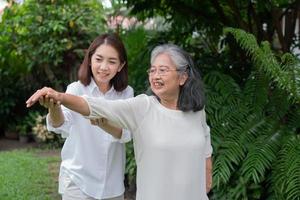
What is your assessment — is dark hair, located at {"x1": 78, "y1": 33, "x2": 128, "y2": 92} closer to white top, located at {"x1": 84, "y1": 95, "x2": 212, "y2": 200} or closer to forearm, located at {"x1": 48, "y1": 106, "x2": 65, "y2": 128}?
forearm, located at {"x1": 48, "y1": 106, "x2": 65, "y2": 128}

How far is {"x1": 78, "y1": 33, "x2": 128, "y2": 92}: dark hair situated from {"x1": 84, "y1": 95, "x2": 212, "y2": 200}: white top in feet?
1.64

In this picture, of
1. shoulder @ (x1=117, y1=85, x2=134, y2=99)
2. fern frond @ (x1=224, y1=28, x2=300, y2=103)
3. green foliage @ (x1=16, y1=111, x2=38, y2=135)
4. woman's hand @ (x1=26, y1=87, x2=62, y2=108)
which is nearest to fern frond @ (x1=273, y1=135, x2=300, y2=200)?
fern frond @ (x1=224, y1=28, x2=300, y2=103)

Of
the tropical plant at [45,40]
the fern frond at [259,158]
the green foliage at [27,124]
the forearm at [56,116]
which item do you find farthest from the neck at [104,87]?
the green foliage at [27,124]

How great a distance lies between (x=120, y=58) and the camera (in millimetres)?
2777

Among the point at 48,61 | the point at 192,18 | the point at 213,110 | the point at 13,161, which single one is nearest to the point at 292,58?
the point at 213,110

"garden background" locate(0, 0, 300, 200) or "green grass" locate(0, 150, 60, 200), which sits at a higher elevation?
"garden background" locate(0, 0, 300, 200)

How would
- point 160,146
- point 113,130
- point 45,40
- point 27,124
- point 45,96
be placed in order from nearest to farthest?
point 45,96 < point 160,146 < point 113,130 < point 45,40 < point 27,124

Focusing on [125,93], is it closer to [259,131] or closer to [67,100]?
[67,100]

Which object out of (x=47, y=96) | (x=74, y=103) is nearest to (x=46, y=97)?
(x=47, y=96)

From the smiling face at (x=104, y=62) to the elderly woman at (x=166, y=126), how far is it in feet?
1.19

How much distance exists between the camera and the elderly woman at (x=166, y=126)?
2273 mm

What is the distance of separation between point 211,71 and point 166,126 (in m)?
3.30

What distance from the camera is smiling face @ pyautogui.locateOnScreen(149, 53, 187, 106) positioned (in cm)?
236

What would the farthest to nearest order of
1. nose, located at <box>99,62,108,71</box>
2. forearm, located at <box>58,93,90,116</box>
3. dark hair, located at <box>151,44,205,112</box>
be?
nose, located at <box>99,62,108,71</box>
dark hair, located at <box>151,44,205,112</box>
forearm, located at <box>58,93,90,116</box>
